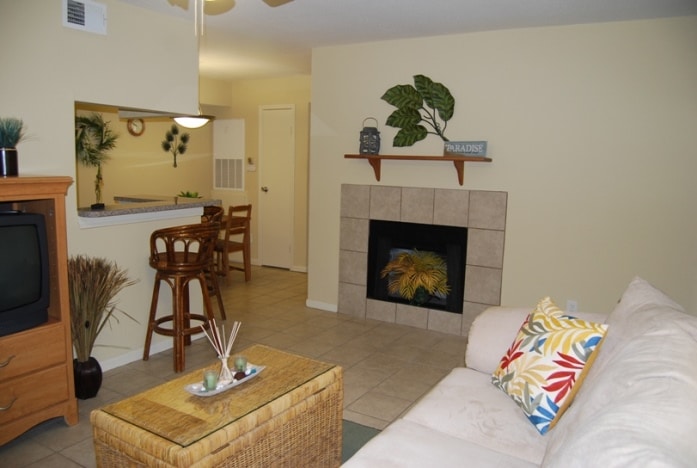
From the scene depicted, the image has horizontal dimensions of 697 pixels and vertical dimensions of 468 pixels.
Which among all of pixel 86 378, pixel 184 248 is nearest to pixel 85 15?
pixel 184 248

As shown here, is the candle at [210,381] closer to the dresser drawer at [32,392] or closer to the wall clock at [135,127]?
the dresser drawer at [32,392]

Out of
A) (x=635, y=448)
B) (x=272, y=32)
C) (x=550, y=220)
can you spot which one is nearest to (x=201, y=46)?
(x=272, y=32)

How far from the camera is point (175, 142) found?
6555mm

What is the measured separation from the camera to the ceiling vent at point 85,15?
2.98 meters

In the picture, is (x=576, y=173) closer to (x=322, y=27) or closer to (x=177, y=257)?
(x=322, y=27)

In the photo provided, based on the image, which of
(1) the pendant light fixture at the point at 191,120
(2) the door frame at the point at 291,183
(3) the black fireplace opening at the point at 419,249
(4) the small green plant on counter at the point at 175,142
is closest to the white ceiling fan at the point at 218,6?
(1) the pendant light fixture at the point at 191,120

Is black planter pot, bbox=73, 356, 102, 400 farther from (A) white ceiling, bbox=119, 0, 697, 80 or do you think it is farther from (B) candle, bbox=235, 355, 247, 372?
(A) white ceiling, bbox=119, 0, 697, 80

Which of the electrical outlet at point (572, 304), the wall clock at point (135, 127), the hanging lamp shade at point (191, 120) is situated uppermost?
the wall clock at point (135, 127)

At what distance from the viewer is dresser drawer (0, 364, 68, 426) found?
2.36m

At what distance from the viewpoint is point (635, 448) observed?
954 millimetres

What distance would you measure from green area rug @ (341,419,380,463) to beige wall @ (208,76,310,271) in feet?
12.9

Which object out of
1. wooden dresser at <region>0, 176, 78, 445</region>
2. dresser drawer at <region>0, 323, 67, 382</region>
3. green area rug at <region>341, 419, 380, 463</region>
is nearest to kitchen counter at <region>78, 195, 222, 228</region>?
wooden dresser at <region>0, 176, 78, 445</region>

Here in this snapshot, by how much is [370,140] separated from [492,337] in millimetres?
2451

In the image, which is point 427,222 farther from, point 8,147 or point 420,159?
point 8,147
